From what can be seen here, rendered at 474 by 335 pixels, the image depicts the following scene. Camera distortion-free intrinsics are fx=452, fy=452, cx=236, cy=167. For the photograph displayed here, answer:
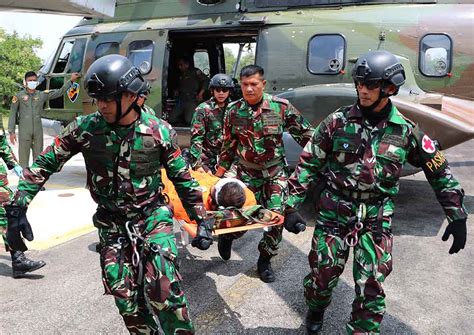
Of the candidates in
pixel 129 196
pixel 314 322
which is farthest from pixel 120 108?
pixel 314 322

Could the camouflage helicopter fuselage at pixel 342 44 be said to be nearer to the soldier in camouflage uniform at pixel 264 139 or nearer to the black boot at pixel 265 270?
the soldier in camouflage uniform at pixel 264 139

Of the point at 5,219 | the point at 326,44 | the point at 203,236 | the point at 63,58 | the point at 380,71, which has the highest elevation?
the point at 326,44

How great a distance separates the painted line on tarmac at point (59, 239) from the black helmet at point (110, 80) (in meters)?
3.10

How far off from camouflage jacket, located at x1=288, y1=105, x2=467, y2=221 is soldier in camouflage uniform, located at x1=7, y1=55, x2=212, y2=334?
970 millimetres

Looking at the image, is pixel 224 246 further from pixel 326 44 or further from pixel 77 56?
pixel 77 56

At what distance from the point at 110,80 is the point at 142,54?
18.5 feet

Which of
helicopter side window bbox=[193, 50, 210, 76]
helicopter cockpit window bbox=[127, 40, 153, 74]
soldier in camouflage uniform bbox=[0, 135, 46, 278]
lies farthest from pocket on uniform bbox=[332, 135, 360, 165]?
helicopter side window bbox=[193, 50, 210, 76]

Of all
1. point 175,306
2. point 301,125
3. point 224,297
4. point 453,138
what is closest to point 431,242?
point 453,138

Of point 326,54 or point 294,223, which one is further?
point 326,54

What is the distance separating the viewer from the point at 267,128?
396cm

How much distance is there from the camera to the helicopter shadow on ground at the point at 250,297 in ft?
10.6

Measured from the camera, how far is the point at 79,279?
405cm

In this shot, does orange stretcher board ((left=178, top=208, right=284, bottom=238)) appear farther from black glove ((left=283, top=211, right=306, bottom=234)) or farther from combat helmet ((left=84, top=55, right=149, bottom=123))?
combat helmet ((left=84, top=55, right=149, bottom=123))

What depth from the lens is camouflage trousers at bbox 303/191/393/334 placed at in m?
2.63
